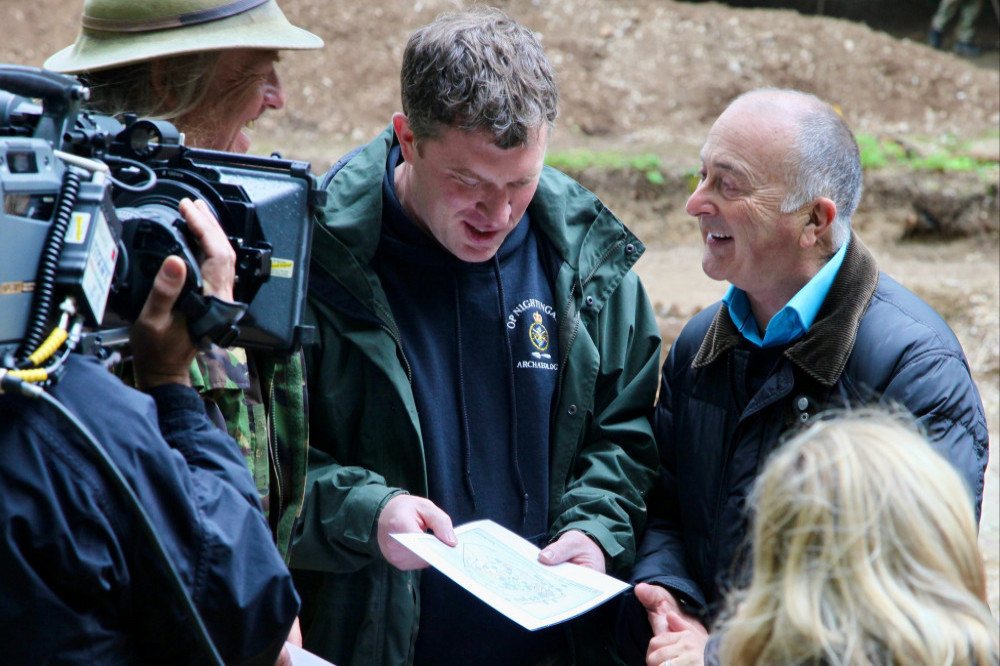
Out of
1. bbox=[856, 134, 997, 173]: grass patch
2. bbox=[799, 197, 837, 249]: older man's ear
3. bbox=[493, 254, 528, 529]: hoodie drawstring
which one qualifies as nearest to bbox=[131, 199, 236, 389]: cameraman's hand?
bbox=[493, 254, 528, 529]: hoodie drawstring

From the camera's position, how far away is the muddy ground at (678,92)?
920cm

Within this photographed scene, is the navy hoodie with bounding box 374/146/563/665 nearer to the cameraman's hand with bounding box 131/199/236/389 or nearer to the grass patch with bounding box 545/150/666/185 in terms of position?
the cameraman's hand with bounding box 131/199/236/389

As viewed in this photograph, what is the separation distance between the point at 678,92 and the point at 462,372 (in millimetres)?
9032

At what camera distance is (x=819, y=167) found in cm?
251

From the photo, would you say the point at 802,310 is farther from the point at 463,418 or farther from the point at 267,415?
the point at 267,415

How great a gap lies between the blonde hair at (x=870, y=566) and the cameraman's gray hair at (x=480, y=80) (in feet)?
3.89

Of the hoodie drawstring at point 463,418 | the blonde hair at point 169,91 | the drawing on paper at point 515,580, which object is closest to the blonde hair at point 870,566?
the drawing on paper at point 515,580

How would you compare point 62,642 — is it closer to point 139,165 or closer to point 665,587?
point 139,165

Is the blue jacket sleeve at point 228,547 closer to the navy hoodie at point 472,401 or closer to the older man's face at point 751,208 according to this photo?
the navy hoodie at point 472,401

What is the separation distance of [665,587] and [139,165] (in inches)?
59.4

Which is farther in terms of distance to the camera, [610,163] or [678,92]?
[678,92]

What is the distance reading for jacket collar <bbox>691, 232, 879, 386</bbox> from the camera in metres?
2.33

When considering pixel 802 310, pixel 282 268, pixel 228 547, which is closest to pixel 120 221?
pixel 282 268

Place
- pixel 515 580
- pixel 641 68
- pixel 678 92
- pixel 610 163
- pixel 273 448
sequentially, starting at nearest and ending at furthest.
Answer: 1. pixel 273 448
2. pixel 515 580
3. pixel 610 163
4. pixel 678 92
5. pixel 641 68
